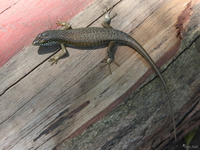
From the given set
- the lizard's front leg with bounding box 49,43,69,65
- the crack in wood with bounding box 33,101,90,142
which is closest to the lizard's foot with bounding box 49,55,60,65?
the lizard's front leg with bounding box 49,43,69,65

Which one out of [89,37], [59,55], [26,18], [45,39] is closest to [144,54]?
[89,37]

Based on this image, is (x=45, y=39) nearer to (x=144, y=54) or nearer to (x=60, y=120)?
(x=60, y=120)

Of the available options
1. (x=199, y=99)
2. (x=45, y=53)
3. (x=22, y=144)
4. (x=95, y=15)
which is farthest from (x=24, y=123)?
(x=199, y=99)

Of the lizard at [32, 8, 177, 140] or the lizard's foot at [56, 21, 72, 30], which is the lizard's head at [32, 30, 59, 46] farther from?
the lizard's foot at [56, 21, 72, 30]

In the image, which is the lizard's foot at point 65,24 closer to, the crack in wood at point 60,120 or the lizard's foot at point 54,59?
the lizard's foot at point 54,59

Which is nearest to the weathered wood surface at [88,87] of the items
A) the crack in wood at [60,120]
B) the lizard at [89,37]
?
the crack in wood at [60,120]

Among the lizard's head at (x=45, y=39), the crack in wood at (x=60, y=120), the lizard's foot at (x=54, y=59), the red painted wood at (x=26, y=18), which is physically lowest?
the crack in wood at (x=60, y=120)
